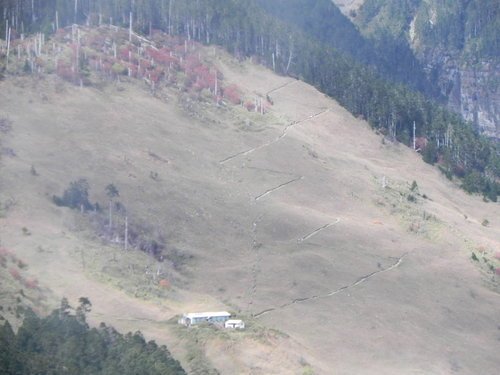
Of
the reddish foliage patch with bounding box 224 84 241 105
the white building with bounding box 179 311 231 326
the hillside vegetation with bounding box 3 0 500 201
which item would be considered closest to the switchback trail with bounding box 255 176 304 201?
the reddish foliage patch with bounding box 224 84 241 105

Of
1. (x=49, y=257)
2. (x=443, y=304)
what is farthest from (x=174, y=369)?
(x=443, y=304)

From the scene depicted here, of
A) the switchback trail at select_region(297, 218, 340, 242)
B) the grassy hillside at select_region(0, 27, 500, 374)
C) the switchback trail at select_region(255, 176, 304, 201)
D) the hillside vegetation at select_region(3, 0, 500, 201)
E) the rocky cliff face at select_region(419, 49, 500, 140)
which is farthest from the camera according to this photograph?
the rocky cliff face at select_region(419, 49, 500, 140)

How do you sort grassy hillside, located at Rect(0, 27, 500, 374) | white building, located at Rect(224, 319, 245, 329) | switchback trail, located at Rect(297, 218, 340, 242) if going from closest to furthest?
white building, located at Rect(224, 319, 245, 329) < grassy hillside, located at Rect(0, 27, 500, 374) < switchback trail, located at Rect(297, 218, 340, 242)

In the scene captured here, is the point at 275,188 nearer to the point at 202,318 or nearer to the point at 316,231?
the point at 316,231

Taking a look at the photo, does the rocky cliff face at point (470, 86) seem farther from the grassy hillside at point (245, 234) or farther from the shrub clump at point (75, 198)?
the shrub clump at point (75, 198)

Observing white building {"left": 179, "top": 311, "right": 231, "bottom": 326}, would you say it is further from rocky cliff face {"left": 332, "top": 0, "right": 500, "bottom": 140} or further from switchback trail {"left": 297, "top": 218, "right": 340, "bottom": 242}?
rocky cliff face {"left": 332, "top": 0, "right": 500, "bottom": 140}

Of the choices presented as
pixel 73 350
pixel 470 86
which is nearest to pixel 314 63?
pixel 470 86
